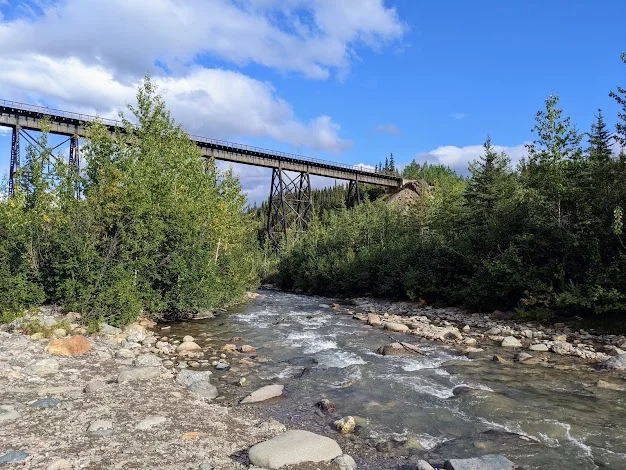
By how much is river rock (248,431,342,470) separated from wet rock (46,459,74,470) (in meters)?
2.08

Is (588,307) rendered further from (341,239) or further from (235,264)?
(341,239)

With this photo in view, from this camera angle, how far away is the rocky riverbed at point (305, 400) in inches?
229

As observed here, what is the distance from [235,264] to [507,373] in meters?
15.3

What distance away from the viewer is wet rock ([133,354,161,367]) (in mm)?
10452

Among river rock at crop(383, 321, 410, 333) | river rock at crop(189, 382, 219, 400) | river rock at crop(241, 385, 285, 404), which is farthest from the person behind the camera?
river rock at crop(383, 321, 410, 333)

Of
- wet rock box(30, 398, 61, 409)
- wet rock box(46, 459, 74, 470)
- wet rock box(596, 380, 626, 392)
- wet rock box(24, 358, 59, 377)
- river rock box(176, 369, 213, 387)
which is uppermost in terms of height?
wet rock box(596, 380, 626, 392)

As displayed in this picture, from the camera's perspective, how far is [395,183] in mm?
75562

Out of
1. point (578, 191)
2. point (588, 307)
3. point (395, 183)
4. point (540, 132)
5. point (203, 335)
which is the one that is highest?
point (395, 183)

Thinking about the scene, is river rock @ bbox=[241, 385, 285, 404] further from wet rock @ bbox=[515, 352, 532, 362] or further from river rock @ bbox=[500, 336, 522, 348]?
river rock @ bbox=[500, 336, 522, 348]

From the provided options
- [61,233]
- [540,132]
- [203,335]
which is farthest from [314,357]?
[540,132]

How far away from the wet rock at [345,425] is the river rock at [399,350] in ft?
18.7

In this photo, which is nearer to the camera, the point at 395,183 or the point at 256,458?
the point at 256,458

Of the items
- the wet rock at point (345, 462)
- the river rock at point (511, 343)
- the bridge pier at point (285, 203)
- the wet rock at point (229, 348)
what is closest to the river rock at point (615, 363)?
the river rock at point (511, 343)

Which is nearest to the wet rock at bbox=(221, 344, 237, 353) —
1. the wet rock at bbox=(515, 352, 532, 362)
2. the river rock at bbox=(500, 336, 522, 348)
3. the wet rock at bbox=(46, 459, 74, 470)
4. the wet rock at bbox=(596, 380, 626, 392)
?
the wet rock at bbox=(46, 459, 74, 470)
